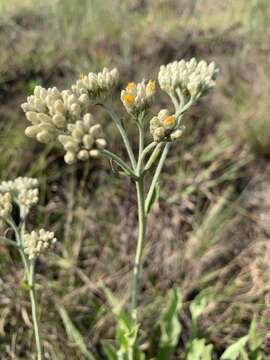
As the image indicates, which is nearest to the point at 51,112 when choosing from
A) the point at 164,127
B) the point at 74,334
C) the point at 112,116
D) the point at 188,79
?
the point at 112,116

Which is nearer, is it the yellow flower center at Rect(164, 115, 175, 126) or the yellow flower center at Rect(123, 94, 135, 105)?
the yellow flower center at Rect(164, 115, 175, 126)

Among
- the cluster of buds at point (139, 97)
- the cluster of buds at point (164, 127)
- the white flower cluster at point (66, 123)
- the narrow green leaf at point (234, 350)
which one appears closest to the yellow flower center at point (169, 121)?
the cluster of buds at point (164, 127)

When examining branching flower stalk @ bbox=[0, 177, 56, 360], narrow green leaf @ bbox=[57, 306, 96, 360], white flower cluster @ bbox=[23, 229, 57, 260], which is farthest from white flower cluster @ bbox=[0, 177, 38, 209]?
narrow green leaf @ bbox=[57, 306, 96, 360]

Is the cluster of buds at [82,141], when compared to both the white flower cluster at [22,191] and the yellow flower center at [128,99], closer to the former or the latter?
the yellow flower center at [128,99]

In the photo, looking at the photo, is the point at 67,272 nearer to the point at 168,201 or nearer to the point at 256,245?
the point at 168,201

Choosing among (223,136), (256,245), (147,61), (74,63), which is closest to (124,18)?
(147,61)

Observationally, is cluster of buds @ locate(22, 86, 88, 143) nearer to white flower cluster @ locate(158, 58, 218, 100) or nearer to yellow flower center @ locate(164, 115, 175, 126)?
yellow flower center @ locate(164, 115, 175, 126)

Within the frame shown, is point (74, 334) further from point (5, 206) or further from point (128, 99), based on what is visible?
point (128, 99)

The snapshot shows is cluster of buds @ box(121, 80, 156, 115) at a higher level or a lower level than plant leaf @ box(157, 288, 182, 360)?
higher
